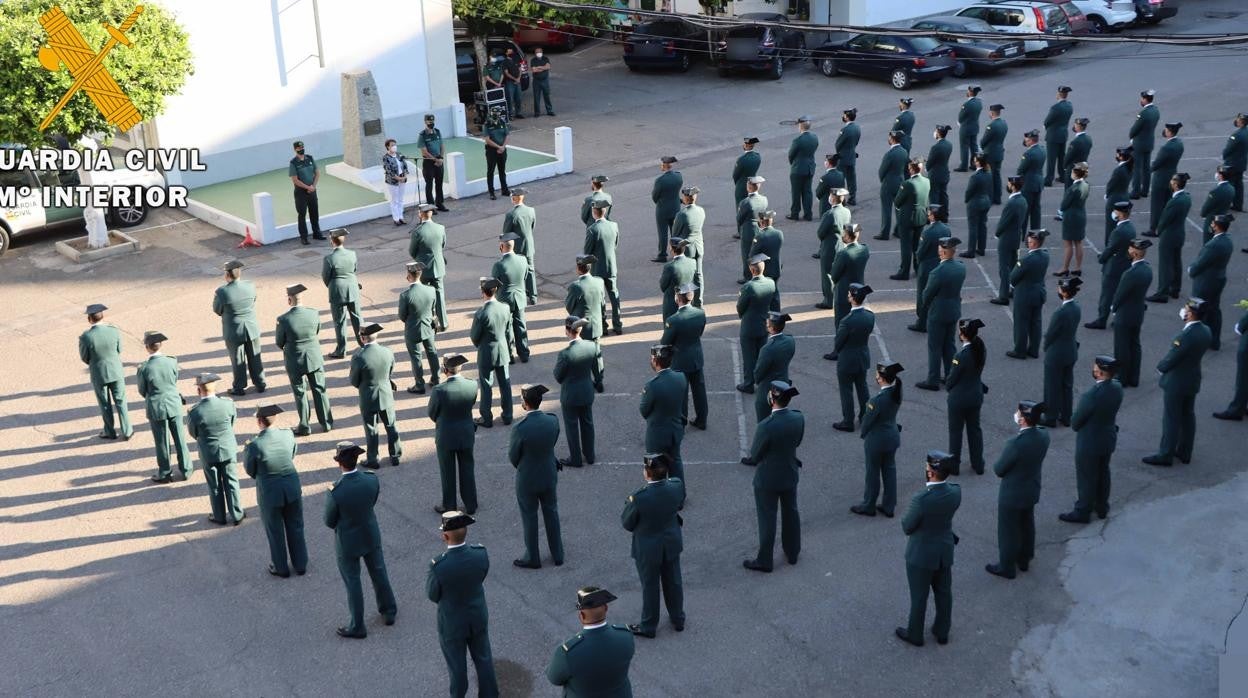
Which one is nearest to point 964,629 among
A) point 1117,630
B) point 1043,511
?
point 1117,630

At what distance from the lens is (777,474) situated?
1012cm

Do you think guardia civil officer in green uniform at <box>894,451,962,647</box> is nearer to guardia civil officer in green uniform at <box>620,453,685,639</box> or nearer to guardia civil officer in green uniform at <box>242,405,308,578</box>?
guardia civil officer in green uniform at <box>620,453,685,639</box>

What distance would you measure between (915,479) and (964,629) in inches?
99.3

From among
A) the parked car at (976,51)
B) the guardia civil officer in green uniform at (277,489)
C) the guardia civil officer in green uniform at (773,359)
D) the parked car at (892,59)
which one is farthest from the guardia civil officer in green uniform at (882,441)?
the parked car at (976,51)

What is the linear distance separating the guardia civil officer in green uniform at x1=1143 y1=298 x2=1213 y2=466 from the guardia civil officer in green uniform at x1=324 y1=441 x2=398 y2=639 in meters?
7.36

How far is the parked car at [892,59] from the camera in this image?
28.8 metres

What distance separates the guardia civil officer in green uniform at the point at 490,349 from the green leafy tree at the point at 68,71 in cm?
889

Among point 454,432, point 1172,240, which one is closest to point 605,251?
point 454,432

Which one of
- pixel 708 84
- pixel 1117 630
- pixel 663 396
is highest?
pixel 708 84

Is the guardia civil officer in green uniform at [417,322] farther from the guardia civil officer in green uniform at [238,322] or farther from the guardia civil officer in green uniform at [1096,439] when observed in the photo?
the guardia civil officer in green uniform at [1096,439]

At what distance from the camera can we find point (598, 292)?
1387cm

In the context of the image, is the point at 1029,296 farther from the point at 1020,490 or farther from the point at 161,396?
the point at 161,396

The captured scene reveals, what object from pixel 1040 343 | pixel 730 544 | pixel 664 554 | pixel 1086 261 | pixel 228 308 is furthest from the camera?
pixel 1086 261

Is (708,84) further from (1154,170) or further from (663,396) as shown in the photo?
(663,396)
